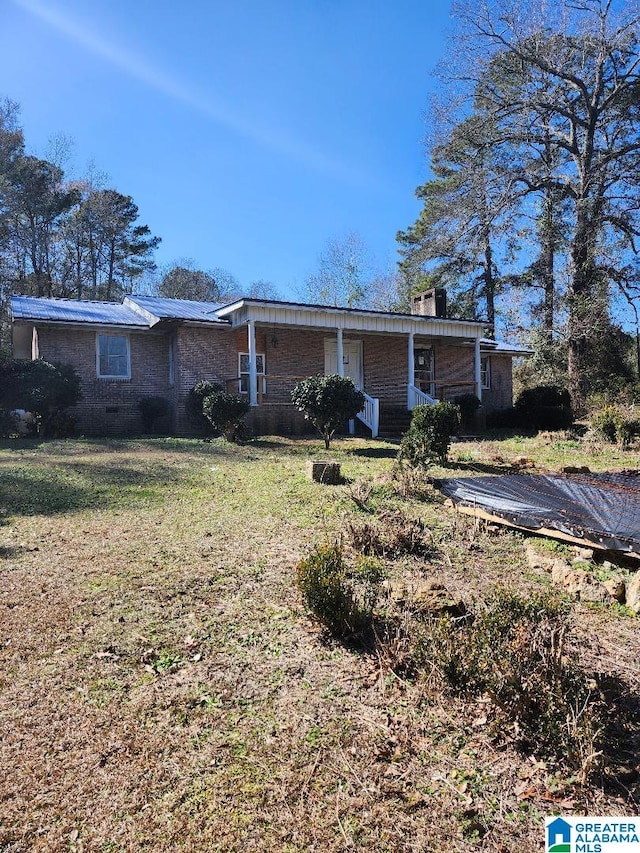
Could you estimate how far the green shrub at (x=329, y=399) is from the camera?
1116 cm

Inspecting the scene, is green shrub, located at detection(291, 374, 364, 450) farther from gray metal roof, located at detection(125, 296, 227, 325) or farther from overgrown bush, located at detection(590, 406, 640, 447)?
overgrown bush, located at detection(590, 406, 640, 447)

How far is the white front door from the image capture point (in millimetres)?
19016

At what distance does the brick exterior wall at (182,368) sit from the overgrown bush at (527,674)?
41.0 feet

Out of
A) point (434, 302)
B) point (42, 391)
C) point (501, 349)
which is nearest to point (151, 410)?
point (42, 391)

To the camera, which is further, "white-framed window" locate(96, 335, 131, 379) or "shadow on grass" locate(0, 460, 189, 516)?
"white-framed window" locate(96, 335, 131, 379)

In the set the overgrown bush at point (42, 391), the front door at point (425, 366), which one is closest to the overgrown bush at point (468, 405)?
the front door at point (425, 366)

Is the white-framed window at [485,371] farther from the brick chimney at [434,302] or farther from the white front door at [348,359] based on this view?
the white front door at [348,359]

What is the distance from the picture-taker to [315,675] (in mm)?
2963

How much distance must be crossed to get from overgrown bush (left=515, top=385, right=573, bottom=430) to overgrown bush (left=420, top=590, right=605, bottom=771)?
17.2m

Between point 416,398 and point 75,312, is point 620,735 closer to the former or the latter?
point 416,398

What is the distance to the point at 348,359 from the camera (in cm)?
1939

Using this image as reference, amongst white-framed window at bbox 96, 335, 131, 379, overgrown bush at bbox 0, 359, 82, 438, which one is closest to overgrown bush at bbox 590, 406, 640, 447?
white-framed window at bbox 96, 335, 131, 379

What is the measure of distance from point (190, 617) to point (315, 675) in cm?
107
